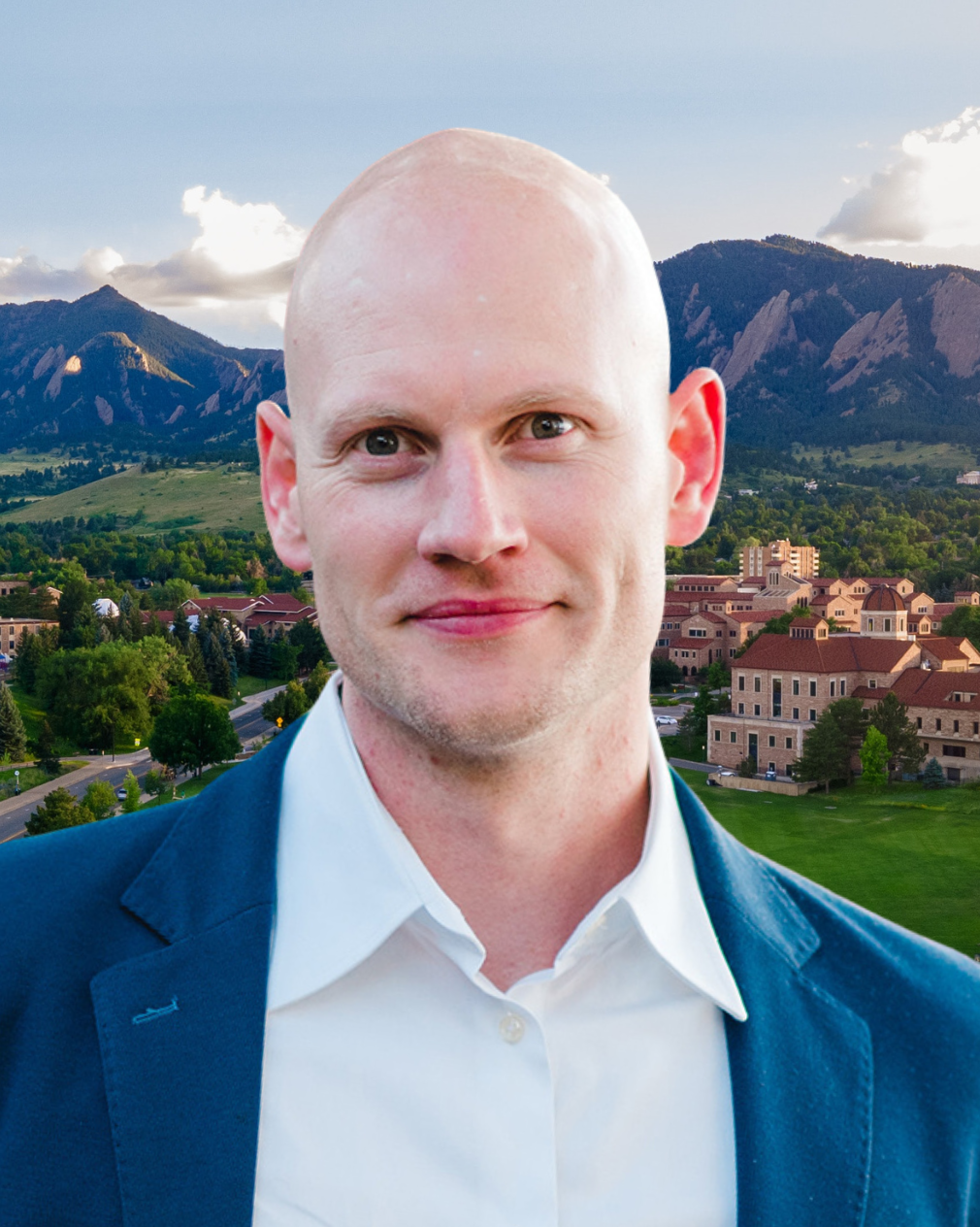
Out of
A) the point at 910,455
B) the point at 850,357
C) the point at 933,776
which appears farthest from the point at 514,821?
the point at 850,357

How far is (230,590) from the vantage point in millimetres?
83688

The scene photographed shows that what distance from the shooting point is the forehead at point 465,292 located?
173 cm

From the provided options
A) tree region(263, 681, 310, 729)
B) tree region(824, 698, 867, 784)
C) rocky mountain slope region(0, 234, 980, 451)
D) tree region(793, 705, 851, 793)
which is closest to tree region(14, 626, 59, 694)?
tree region(263, 681, 310, 729)

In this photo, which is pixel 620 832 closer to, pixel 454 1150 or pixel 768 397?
pixel 454 1150

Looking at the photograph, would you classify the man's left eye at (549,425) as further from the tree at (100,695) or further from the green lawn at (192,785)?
the tree at (100,695)

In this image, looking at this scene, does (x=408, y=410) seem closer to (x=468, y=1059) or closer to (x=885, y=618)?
(x=468, y=1059)

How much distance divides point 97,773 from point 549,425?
1719 inches

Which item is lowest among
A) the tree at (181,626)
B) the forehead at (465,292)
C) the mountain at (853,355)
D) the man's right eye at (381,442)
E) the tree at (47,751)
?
the tree at (47,751)

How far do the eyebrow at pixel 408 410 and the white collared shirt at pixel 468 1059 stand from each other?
0.58m

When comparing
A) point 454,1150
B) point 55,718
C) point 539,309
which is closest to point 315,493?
point 539,309

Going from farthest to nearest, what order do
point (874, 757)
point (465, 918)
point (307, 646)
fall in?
1. point (307, 646)
2. point (874, 757)
3. point (465, 918)

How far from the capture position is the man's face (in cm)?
173

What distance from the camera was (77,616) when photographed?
63.0 meters

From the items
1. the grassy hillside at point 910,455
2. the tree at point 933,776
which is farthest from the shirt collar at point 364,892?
the grassy hillside at point 910,455
